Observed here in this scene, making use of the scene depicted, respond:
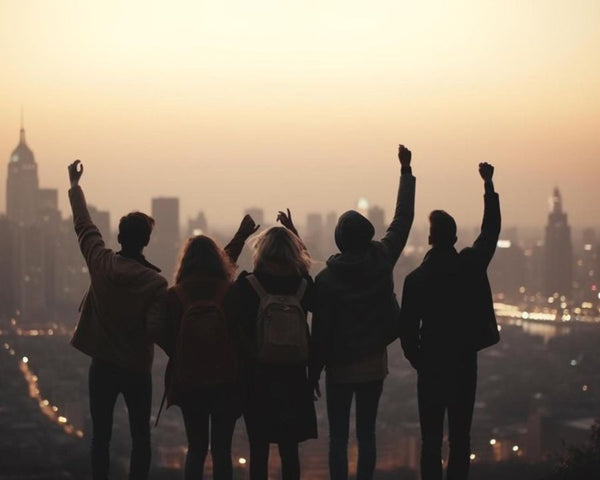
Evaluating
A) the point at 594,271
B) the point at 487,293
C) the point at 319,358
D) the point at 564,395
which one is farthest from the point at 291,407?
the point at 594,271

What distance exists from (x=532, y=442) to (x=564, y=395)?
13479 millimetres

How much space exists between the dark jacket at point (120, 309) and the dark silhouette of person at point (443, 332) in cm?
110

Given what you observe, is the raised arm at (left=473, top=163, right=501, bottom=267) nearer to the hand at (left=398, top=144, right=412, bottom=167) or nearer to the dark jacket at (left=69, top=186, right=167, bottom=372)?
the hand at (left=398, top=144, right=412, bottom=167)

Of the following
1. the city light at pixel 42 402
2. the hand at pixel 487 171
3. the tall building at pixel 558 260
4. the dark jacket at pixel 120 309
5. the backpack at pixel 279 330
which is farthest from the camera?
the tall building at pixel 558 260

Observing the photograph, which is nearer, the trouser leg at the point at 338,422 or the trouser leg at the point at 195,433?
the trouser leg at the point at 195,433

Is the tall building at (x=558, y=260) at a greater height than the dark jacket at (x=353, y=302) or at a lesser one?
lesser

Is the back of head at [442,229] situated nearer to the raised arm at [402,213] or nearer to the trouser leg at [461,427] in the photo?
the raised arm at [402,213]

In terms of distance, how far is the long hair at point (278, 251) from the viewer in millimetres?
5363

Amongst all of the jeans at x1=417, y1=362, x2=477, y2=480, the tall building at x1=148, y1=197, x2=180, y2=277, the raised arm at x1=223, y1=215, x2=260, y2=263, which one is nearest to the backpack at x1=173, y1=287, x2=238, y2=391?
the raised arm at x1=223, y1=215, x2=260, y2=263

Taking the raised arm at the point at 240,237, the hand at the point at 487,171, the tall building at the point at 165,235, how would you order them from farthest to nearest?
the tall building at the point at 165,235
the hand at the point at 487,171
the raised arm at the point at 240,237

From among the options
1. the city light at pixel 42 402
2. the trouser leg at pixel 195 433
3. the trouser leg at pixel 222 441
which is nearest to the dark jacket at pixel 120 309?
the trouser leg at pixel 195 433

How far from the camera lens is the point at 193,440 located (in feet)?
17.8

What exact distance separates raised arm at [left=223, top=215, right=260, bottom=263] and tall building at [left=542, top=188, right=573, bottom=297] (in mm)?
110470

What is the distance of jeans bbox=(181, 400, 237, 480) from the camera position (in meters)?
5.38
